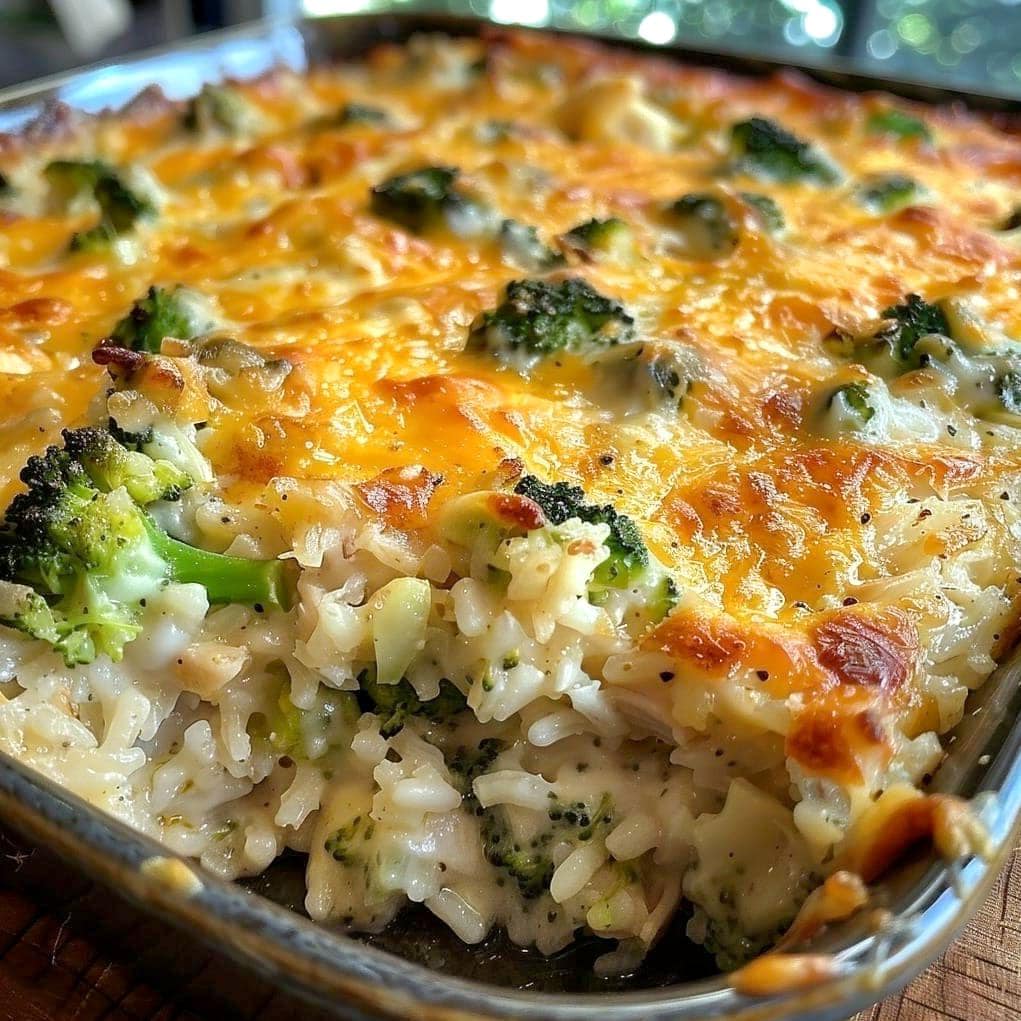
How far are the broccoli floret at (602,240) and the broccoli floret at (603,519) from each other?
0.95 metres

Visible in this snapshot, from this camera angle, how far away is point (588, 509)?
6.37 feet

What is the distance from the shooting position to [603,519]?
1917 mm

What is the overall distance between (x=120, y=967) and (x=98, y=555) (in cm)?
64

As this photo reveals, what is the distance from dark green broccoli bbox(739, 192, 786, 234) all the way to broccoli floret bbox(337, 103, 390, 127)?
48.6 inches

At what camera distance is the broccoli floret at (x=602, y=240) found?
2.79 m

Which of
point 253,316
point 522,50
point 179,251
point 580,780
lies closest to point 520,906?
point 580,780

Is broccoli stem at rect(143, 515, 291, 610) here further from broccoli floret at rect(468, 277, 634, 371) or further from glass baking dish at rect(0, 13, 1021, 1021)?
broccoli floret at rect(468, 277, 634, 371)

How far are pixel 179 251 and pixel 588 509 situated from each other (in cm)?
144

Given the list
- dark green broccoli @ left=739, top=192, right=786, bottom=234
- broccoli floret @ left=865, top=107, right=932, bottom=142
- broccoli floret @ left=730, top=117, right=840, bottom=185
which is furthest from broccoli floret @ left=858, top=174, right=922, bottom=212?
broccoli floret @ left=865, top=107, right=932, bottom=142

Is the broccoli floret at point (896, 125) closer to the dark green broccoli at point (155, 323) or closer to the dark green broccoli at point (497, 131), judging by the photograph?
the dark green broccoli at point (497, 131)

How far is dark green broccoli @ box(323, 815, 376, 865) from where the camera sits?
193cm

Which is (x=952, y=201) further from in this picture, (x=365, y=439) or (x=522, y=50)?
(x=365, y=439)

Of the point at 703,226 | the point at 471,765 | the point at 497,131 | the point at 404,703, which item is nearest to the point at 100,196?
the point at 497,131

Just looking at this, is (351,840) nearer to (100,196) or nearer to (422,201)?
(422,201)
